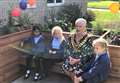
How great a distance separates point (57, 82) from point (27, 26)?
157cm

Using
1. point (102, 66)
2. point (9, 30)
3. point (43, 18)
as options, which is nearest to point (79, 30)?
point (102, 66)

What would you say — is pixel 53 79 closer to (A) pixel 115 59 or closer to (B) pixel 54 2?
(A) pixel 115 59

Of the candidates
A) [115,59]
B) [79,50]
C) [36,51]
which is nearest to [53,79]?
[36,51]

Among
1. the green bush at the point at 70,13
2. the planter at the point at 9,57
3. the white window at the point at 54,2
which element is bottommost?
the planter at the point at 9,57

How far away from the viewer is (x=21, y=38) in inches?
248

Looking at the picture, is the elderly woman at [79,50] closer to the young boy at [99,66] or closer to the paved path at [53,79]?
the young boy at [99,66]

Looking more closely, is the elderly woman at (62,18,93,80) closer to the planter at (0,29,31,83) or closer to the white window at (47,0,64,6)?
the planter at (0,29,31,83)

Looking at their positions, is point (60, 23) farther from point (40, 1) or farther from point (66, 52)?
point (66, 52)

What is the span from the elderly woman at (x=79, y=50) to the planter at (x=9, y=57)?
1244 mm

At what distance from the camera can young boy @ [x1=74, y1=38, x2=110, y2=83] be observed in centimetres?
485

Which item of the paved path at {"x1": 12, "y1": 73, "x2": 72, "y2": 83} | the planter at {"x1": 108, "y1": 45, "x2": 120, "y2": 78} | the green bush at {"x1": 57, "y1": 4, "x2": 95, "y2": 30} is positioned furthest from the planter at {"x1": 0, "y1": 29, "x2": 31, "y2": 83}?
the green bush at {"x1": 57, "y1": 4, "x2": 95, "y2": 30}

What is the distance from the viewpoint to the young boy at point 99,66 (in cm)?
485

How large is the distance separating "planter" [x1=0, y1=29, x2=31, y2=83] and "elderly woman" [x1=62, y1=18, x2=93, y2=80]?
1244 mm

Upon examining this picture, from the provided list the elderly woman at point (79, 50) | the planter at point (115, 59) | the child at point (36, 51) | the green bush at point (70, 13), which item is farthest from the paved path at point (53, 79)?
the green bush at point (70, 13)
